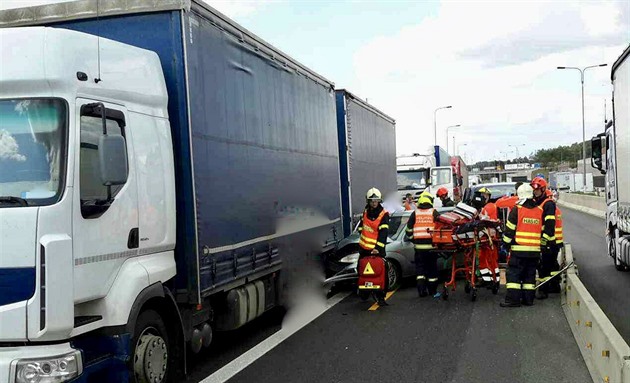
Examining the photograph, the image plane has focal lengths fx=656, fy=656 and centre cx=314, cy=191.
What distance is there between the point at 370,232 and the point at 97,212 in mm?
5948

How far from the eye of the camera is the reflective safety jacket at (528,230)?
31.3ft

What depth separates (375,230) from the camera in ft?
32.8

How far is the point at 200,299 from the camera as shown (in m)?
5.88

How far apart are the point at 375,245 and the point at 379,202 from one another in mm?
680

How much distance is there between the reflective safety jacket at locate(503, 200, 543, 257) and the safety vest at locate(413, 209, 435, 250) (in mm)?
1338

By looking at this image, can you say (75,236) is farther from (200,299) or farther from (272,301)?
(272,301)

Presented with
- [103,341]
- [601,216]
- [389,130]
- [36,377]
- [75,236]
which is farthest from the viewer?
[601,216]

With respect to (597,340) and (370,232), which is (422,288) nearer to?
(370,232)

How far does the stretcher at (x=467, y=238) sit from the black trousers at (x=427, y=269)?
0.57 ft

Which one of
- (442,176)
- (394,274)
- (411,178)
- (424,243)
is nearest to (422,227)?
(424,243)

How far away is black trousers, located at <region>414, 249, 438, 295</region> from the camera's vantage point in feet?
34.7

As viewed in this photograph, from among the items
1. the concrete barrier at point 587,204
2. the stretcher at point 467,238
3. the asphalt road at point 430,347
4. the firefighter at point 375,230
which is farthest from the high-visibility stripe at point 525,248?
the concrete barrier at point 587,204

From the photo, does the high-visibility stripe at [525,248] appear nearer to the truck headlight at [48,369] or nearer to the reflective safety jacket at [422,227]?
the reflective safety jacket at [422,227]

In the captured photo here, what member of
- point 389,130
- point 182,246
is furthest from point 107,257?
point 389,130
